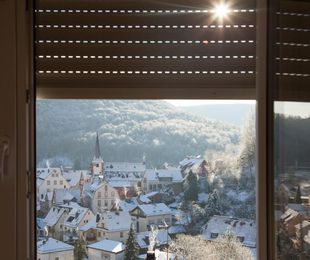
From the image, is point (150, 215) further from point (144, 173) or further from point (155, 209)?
point (144, 173)

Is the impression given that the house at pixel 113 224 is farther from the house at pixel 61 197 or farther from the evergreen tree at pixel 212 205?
the evergreen tree at pixel 212 205

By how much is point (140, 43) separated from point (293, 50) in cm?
83

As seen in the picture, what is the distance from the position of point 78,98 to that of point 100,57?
271 mm

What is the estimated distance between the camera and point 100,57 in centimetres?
217

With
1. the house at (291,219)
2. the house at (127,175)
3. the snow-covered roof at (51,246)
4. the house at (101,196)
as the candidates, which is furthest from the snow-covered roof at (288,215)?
the snow-covered roof at (51,246)

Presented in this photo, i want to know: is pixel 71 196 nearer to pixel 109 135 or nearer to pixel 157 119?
pixel 109 135

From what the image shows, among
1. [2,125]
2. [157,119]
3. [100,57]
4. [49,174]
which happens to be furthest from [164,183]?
[2,125]

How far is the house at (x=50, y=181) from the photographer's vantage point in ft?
7.43

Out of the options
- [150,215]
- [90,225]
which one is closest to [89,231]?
[90,225]

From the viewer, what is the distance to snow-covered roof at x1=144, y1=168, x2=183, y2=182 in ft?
7.58

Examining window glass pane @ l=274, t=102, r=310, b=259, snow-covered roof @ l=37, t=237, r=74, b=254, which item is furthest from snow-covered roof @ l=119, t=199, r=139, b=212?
window glass pane @ l=274, t=102, r=310, b=259

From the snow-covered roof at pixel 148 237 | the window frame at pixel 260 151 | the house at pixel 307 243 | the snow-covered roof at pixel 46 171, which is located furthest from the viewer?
the snow-covered roof at pixel 148 237

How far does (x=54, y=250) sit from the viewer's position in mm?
2324

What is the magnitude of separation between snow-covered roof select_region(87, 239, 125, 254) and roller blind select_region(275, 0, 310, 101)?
1.27m
